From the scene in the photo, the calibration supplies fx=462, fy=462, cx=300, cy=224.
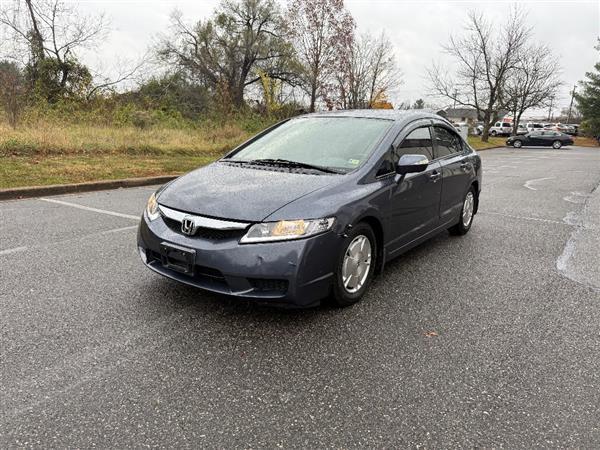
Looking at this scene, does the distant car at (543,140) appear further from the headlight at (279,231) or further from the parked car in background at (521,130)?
A: the headlight at (279,231)

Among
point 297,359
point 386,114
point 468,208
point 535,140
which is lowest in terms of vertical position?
point 535,140

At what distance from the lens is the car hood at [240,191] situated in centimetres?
312

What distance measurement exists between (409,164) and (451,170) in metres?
1.43

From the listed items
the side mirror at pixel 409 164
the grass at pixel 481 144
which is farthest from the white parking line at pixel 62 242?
the grass at pixel 481 144

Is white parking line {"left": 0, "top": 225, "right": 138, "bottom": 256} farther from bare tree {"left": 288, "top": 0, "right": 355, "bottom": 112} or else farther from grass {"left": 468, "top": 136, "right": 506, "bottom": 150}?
grass {"left": 468, "top": 136, "right": 506, "bottom": 150}

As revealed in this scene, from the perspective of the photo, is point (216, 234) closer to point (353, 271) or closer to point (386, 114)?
point (353, 271)

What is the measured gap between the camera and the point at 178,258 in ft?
10.3

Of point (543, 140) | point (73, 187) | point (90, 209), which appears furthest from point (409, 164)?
point (543, 140)

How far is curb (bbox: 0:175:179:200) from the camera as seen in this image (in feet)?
24.3

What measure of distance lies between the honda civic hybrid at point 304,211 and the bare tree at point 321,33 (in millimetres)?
19399

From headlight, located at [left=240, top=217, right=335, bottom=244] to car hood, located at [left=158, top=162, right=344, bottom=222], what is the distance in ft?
0.24

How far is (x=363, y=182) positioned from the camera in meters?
3.61

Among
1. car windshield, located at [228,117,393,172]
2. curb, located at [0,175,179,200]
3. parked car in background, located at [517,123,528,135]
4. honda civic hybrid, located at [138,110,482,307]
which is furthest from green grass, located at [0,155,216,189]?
parked car in background, located at [517,123,528,135]

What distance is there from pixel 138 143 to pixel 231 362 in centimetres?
1238
